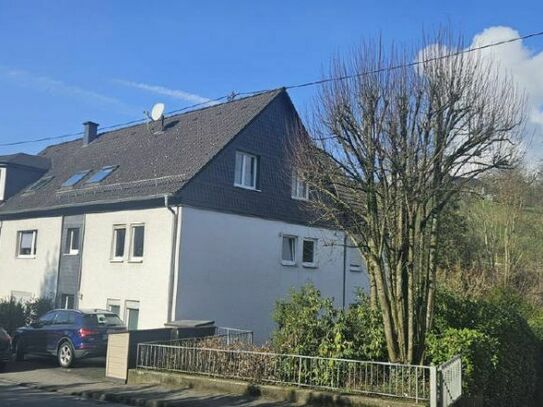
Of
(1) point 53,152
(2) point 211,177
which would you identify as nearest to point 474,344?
(2) point 211,177

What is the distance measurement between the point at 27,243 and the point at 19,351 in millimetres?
9023

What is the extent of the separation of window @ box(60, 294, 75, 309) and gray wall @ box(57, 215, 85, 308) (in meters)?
0.12

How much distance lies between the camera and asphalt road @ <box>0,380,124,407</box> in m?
10.7

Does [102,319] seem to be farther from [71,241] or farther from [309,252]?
[309,252]

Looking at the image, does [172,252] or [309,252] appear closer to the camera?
[172,252]

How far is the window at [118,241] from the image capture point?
804 inches

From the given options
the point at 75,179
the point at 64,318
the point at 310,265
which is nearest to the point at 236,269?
the point at 310,265

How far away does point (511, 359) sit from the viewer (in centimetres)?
1188

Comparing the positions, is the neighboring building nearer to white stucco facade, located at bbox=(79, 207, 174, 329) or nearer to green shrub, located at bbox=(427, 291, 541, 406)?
white stucco facade, located at bbox=(79, 207, 174, 329)

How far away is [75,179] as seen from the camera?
24000 mm

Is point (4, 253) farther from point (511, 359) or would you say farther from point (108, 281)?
point (511, 359)

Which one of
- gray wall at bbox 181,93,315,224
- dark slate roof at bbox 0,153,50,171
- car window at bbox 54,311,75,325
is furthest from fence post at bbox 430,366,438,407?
dark slate roof at bbox 0,153,50,171

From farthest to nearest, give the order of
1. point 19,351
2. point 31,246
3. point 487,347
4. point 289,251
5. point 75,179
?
point 31,246 → point 75,179 → point 289,251 → point 19,351 → point 487,347

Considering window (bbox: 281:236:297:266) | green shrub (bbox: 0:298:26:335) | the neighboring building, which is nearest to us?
the neighboring building
